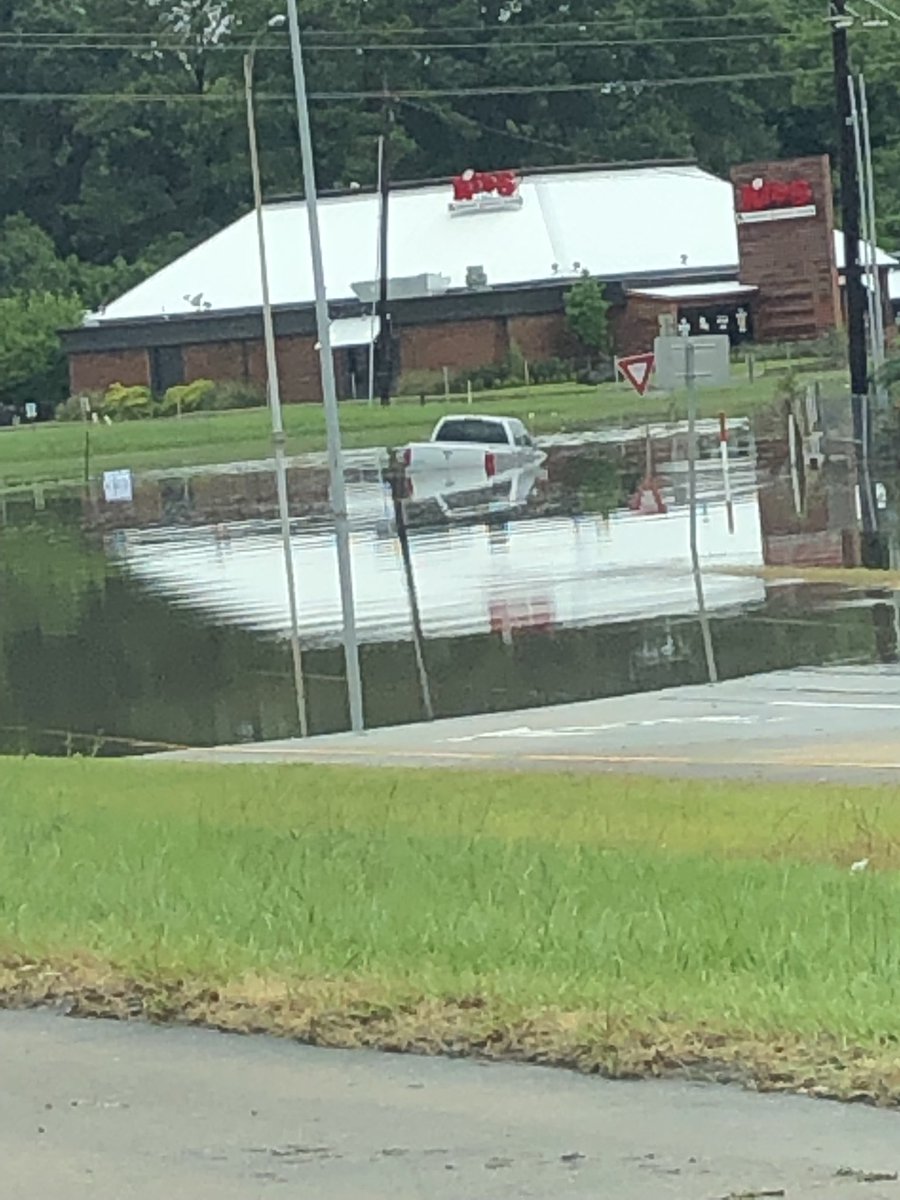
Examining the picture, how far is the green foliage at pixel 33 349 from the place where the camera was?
9031 cm

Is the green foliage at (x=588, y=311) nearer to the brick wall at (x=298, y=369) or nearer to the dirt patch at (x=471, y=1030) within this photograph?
the brick wall at (x=298, y=369)

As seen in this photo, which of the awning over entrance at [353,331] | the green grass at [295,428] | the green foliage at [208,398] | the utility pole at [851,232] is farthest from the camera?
the green foliage at [208,398]

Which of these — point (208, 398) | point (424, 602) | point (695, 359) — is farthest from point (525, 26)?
point (424, 602)

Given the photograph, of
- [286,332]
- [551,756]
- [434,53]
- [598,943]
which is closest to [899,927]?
[598,943]

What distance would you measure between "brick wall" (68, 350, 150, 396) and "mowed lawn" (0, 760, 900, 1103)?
7430 cm

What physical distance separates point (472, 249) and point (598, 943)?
80922 millimetres

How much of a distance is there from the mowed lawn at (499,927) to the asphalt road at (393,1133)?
0.68 ft

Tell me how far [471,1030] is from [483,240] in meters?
82.6

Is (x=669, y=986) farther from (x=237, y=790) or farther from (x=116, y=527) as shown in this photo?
(x=116, y=527)

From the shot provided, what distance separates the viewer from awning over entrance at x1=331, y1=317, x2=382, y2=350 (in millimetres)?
83750

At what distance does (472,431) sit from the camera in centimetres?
5716

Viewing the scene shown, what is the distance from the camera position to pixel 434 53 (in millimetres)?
113688

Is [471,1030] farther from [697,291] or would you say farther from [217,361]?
[217,361]

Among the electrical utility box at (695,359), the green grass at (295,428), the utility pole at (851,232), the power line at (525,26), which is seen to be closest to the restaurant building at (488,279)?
the green grass at (295,428)
